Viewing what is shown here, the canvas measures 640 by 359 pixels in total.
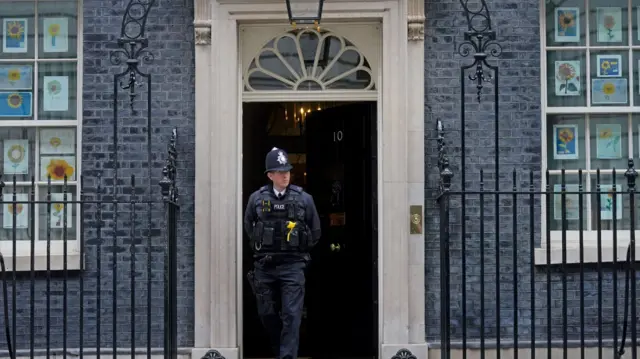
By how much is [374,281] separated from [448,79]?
2.00m

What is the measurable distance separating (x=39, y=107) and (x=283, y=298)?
3.09m

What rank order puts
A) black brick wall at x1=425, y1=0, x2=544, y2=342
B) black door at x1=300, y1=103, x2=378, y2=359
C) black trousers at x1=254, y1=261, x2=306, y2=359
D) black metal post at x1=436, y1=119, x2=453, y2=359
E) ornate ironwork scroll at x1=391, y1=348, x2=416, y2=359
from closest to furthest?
black metal post at x1=436, y1=119, x2=453, y2=359 → black trousers at x1=254, y1=261, x2=306, y2=359 → ornate ironwork scroll at x1=391, y1=348, x2=416, y2=359 → black brick wall at x1=425, y1=0, x2=544, y2=342 → black door at x1=300, y1=103, x2=378, y2=359

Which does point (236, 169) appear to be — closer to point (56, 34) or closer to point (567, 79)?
point (56, 34)

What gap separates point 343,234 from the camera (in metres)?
9.56

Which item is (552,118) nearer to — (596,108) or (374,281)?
(596,108)

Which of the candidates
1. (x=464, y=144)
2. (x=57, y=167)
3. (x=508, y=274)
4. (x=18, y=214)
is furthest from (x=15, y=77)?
(x=508, y=274)

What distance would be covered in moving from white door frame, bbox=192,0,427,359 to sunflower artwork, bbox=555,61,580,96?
1.38 metres

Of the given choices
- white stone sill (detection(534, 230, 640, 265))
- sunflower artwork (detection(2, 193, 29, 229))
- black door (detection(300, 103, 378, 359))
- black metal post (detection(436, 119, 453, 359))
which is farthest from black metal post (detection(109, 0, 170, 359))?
white stone sill (detection(534, 230, 640, 265))

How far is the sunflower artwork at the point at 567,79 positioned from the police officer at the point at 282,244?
2.75 metres

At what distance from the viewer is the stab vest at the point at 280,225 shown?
7.68m

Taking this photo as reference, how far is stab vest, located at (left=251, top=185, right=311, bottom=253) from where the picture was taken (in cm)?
768

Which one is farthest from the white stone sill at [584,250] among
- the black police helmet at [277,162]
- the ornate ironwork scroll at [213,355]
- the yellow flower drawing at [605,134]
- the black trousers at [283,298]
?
the ornate ironwork scroll at [213,355]

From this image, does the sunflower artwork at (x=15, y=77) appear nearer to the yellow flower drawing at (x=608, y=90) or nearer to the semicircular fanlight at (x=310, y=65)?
the semicircular fanlight at (x=310, y=65)

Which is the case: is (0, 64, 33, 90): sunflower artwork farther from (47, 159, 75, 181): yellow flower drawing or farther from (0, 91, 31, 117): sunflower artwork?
(47, 159, 75, 181): yellow flower drawing
